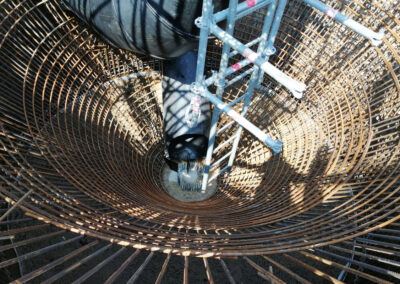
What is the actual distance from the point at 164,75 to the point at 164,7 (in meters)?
1.12

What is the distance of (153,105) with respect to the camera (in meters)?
3.83

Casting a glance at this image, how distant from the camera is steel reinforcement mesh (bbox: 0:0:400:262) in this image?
1990 mm

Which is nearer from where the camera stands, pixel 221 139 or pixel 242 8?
pixel 242 8

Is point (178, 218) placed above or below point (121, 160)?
below

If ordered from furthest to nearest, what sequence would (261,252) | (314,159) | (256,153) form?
1. (256,153)
2. (314,159)
3. (261,252)

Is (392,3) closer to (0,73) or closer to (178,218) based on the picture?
(178,218)

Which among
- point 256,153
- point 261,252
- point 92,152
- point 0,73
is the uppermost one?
point 0,73

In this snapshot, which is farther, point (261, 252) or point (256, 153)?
point (256, 153)

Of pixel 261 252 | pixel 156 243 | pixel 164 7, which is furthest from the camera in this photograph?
pixel 164 7

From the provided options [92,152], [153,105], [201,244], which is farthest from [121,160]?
[201,244]

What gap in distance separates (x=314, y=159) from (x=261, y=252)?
4.90ft

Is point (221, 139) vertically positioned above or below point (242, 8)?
below

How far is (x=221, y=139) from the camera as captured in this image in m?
3.83

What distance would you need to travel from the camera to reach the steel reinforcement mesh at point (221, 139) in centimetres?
199
